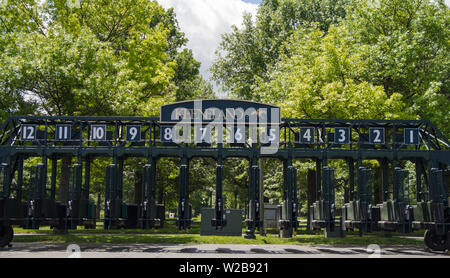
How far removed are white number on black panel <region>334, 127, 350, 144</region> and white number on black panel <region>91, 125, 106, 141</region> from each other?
1064 centimetres

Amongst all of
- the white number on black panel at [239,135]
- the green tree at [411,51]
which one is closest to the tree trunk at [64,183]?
the white number on black panel at [239,135]

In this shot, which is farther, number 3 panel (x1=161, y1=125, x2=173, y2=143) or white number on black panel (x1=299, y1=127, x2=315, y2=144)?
white number on black panel (x1=299, y1=127, x2=315, y2=144)

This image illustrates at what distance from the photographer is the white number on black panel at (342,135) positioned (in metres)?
19.5

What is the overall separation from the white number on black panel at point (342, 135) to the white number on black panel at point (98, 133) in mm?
10638

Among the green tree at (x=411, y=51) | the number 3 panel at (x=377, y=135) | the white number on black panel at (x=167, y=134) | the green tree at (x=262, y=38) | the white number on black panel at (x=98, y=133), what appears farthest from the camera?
the green tree at (x=262, y=38)

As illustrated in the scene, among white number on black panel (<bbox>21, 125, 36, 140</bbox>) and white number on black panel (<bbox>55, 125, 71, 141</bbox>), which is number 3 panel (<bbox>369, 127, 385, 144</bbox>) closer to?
white number on black panel (<bbox>55, 125, 71, 141</bbox>)

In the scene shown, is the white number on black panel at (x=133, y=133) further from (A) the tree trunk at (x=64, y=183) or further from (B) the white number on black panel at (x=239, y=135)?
(A) the tree trunk at (x=64, y=183)

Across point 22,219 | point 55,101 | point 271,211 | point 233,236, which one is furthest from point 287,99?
point 22,219

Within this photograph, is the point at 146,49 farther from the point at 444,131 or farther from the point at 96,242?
the point at 444,131

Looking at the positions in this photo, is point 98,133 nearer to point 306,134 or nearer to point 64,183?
point 64,183

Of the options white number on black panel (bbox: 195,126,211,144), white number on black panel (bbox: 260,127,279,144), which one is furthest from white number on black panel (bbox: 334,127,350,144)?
white number on black panel (bbox: 195,126,211,144)

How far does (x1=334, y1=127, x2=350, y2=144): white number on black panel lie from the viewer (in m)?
19.5

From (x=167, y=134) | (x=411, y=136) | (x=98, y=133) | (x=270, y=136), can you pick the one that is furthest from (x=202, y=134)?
(x=411, y=136)

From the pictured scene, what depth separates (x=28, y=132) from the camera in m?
19.6
